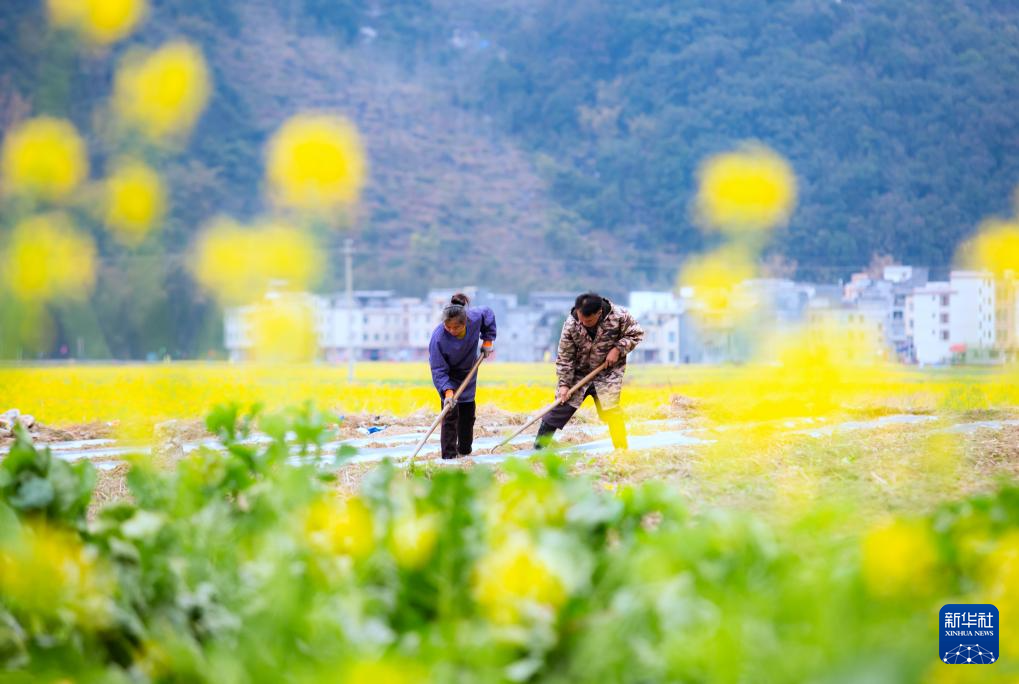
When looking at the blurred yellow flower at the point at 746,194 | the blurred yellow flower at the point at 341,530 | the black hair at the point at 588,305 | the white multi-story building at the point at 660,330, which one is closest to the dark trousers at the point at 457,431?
the black hair at the point at 588,305

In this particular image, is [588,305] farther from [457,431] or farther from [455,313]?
[457,431]

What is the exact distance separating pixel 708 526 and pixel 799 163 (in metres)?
97.4

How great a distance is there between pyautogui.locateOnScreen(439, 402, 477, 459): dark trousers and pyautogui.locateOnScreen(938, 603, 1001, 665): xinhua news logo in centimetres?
700

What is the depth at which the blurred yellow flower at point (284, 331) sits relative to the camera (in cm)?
354

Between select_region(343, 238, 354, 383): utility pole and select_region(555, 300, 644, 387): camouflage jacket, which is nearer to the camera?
select_region(555, 300, 644, 387): camouflage jacket

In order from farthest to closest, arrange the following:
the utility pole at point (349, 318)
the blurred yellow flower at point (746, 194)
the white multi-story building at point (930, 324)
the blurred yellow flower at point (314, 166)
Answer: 1. the white multi-story building at point (930, 324)
2. the utility pole at point (349, 318)
3. the blurred yellow flower at point (746, 194)
4. the blurred yellow flower at point (314, 166)

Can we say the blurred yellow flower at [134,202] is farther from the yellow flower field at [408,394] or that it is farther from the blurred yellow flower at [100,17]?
the yellow flower field at [408,394]

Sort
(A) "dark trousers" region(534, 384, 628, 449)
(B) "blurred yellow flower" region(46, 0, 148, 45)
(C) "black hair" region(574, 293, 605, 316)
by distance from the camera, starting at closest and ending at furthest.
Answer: (B) "blurred yellow flower" region(46, 0, 148, 45) → (C) "black hair" region(574, 293, 605, 316) → (A) "dark trousers" region(534, 384, 628, 449)

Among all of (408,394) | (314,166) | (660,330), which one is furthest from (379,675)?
(660,330)

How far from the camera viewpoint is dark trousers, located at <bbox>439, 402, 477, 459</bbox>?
32.4 feet

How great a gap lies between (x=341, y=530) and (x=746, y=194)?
1755 mm

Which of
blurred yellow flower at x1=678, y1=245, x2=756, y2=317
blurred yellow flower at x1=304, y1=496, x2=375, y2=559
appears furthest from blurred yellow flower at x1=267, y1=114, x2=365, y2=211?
blurred yellow flower at x1=678, y1=245, x2=756, y2=317

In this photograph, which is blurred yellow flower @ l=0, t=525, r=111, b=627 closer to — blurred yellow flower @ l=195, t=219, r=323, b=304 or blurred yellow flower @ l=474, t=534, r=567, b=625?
blurred yellow flower @ l=195, t=219, r=323, b=304

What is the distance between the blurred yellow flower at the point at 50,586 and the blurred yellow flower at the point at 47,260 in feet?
2.14
